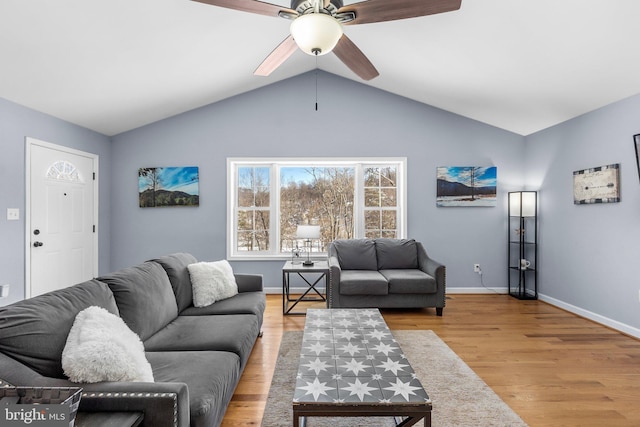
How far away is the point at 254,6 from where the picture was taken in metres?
2.00

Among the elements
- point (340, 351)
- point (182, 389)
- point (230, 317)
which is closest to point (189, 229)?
point (230, 317)

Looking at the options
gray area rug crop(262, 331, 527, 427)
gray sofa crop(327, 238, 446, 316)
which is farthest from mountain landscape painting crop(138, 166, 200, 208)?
gray area rug crop(262, 331, 527, 427)

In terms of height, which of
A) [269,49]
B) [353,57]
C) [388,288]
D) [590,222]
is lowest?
[388,288]

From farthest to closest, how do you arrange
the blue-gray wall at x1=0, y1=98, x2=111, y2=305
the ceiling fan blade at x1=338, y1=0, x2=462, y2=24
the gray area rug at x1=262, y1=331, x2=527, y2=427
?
the blue-gray wall at x1=0, y1=98, x2=111, y2=305 → the gray area rug at x1=262, y1=331, x2=527, y2=427 → the ceiling fan blade at x1=338, y1=0, x2=462, y2=24

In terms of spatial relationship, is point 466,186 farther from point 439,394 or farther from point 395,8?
point 395,8

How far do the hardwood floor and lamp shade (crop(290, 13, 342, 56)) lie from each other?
7.23 ft

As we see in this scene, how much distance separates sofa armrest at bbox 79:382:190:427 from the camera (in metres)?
1.26

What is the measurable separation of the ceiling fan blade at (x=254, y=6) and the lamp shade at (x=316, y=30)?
15cm

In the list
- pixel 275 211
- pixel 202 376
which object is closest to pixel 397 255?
pixel 275 211

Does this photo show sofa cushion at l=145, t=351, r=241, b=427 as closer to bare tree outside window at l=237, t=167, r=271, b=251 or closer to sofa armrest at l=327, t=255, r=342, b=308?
→ sofa armrest at l=327, t=255, r=342, b=308

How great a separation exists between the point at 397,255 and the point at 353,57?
9.27ft

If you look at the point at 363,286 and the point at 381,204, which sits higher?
the point at 381,204

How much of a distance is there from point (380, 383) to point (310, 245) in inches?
142

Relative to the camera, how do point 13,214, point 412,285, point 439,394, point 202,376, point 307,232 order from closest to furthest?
point 202,376
point 439,394
point 13,214
point 412,285
point 307,232
